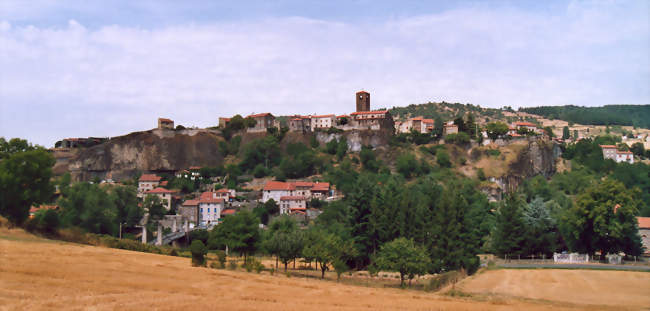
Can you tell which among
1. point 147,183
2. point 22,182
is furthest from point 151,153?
point 22,182

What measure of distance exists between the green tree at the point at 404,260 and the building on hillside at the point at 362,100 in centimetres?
9513

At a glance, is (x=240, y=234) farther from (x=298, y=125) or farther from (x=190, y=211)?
(x=298, y=125)

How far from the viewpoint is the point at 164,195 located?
93.5 metres

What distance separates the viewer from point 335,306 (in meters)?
23.9

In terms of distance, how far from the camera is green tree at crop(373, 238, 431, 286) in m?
37.5

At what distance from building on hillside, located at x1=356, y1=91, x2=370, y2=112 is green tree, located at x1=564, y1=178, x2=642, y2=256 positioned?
82188 millimetres

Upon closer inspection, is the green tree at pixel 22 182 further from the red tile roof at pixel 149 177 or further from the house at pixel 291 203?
the red tile roof at pixel 149 177

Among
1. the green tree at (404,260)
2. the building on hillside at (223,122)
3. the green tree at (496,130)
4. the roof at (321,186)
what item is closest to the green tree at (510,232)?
the green tree at (404,260)

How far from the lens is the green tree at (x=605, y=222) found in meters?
51.1

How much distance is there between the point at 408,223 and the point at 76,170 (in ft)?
283

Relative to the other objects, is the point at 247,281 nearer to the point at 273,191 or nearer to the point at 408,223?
the point at 408,223

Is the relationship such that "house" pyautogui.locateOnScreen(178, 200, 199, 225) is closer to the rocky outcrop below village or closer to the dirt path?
the rocky outcrop below village

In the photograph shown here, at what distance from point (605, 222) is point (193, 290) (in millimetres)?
41428

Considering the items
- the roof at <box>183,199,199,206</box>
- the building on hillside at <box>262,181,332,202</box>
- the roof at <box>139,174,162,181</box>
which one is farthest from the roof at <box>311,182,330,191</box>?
the roof at <box>139,174,162,181</box>
